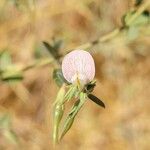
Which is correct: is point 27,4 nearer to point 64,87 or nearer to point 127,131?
point 64,87

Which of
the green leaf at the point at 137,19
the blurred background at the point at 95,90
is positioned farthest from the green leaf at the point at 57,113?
the blurred background at the point at 95,90

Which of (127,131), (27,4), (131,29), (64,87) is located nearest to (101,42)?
(131,29)

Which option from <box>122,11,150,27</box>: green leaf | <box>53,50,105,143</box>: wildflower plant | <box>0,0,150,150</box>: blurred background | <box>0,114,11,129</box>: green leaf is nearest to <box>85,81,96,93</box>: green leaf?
<box>53,50,105,143</box>: wildflower plant

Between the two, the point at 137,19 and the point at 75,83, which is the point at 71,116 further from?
the point at 137,19

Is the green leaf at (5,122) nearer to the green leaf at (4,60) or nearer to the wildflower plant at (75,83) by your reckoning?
the green leaf at (4,60)

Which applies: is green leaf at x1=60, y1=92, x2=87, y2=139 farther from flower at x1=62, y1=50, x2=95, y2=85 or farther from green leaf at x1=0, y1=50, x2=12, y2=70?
green leaf at x1=0, y1=50, x2=12, y2=70

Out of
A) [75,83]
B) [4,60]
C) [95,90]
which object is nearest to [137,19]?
[4,60]
